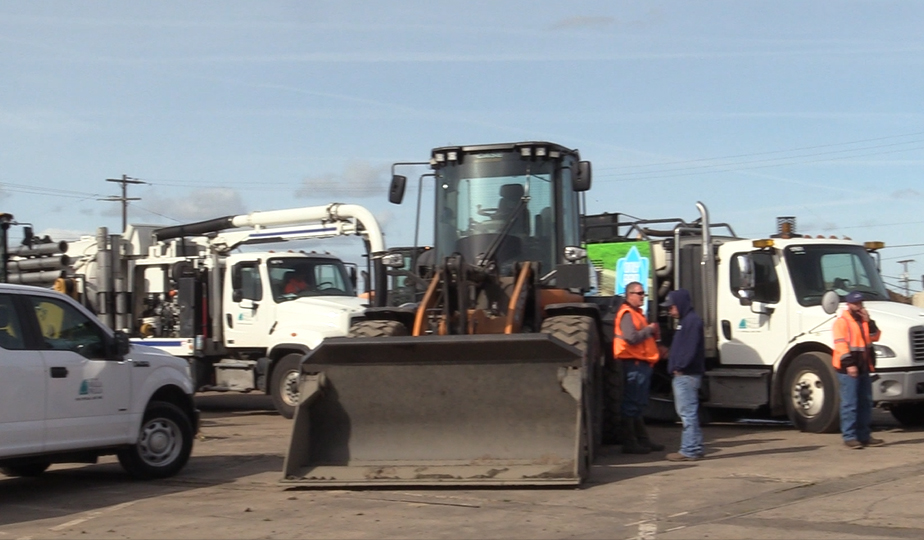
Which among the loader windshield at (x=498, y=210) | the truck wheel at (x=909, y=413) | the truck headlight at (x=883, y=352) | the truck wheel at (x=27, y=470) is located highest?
the loader windshield at (x=498, y=210)

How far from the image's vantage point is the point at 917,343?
44.3 feet

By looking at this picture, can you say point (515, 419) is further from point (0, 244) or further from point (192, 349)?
point (0, 244)

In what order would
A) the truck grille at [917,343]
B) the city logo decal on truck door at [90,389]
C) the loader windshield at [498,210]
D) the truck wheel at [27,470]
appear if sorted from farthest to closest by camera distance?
the truck grille at [917,343]
the loader windshield at [498,210]
the truck wheel at [27,470]
the city logo decal on truck door at [90,389]

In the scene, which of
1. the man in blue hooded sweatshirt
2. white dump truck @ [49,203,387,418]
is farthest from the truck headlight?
white dump truck @ [49,203,387,418]

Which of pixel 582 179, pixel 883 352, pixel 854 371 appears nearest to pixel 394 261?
pixel 582 179

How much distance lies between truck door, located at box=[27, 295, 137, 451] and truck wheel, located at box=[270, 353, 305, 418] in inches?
250

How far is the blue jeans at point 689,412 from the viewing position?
11.2 m

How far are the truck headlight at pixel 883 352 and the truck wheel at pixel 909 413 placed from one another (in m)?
1.40

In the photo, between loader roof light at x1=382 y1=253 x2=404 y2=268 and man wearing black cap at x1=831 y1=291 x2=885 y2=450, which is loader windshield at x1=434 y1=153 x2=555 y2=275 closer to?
loader roof light at x1=382 y1=253 x2=404 y2=268

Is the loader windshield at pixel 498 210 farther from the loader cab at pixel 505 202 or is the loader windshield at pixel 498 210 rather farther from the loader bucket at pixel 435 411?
the loader bucket at pixel 435 411

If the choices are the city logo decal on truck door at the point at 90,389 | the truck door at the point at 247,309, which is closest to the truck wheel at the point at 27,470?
the city logo decal on truck door at the point at 90,389

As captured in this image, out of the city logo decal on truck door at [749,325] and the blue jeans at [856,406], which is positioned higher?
the city logo decal on truck door at [749,325]

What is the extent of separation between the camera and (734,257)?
15070 mm

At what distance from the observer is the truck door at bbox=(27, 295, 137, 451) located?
9.76 metres
